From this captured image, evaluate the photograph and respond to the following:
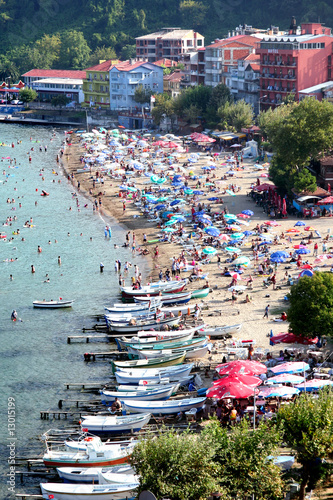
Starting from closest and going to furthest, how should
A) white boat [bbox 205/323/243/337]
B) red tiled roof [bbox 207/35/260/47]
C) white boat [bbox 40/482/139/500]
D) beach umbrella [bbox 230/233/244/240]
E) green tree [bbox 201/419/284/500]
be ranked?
green tree [bbox 201/419/284/500] < white boat [bbox 40/482/139/500] < white boat [bbox 205/323/243/337] < beach umbrella [bbox 230/233/244/240] < red tiled roof [bbox 207/35/260/47]

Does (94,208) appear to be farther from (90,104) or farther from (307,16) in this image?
(307,16)

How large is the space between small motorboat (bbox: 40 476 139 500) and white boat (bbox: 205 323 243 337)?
1442 cm

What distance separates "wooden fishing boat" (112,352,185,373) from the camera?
122ft

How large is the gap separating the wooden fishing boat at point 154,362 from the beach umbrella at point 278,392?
24.1 ft

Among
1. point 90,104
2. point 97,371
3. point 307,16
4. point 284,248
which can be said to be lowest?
point 97,371

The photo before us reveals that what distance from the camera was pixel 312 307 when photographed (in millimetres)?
34688

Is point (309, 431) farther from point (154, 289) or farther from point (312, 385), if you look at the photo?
point (154, 289)

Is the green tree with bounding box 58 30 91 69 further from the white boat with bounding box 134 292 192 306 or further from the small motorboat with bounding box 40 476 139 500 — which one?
the small motorboat with bounding box 40 476 139 500

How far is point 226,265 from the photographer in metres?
52.4

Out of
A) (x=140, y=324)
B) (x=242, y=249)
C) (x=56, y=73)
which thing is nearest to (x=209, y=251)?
(x=242, y=249)

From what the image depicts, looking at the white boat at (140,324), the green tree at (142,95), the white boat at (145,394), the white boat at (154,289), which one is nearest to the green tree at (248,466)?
the white boat at (145,394)

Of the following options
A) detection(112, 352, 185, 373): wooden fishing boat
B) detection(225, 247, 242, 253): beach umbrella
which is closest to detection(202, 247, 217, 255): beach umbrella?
detection(225, 247, 242, 253): beach umbrella

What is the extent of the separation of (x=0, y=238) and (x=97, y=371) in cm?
2844

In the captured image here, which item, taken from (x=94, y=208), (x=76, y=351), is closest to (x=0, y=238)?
(x=94, y=208)
